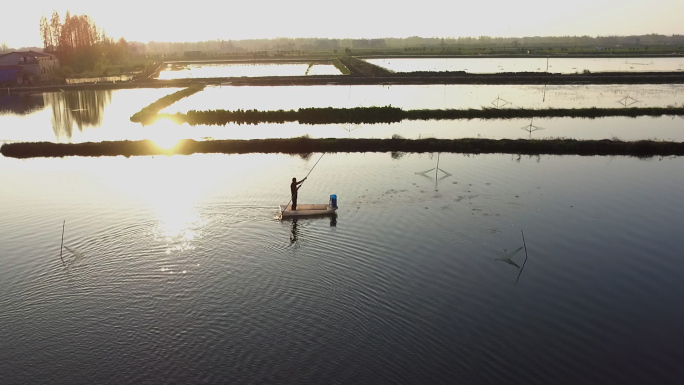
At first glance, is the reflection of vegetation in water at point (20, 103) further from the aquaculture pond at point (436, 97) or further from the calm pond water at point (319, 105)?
the aquaculture pond at point (436, 97)

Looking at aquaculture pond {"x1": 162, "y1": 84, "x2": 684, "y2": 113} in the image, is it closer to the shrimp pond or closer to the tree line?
the shrimp pond

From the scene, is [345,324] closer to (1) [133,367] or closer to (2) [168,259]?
(1) [133,367]

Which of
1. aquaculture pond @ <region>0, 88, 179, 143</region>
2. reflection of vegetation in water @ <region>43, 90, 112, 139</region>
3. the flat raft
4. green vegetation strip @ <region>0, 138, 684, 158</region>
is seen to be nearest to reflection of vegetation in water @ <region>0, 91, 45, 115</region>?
aquaculture pond @ <region>0, 88, 179, 143</region>

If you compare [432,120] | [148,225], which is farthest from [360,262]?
[432,120]

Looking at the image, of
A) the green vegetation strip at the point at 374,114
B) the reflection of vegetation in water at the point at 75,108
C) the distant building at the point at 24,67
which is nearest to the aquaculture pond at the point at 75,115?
the reflection of vegetation in water at the point at 75,108

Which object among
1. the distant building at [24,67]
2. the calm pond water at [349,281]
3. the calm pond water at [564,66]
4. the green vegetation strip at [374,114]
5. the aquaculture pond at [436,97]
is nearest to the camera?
the calm pond water at [349,281]

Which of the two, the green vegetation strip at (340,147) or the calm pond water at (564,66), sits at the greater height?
the calm pond water at (564,66)
